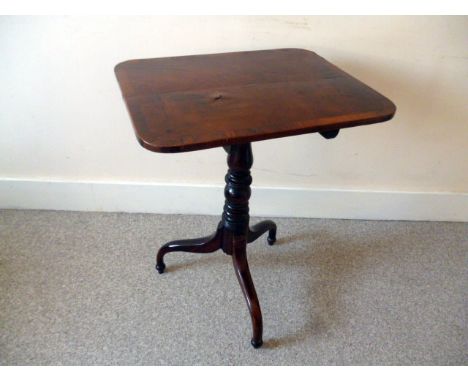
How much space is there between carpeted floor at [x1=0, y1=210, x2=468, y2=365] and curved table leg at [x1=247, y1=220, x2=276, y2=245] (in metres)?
0.05

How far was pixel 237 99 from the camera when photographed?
915 mm

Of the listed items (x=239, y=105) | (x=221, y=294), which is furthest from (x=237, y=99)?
(x=221, y=294)

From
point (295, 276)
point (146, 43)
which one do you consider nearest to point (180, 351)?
point (295, 276)

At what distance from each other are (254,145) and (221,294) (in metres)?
0.58

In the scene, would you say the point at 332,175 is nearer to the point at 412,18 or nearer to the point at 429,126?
the point at 429,126

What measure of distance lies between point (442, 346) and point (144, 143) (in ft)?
3.68

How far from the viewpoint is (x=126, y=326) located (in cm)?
122

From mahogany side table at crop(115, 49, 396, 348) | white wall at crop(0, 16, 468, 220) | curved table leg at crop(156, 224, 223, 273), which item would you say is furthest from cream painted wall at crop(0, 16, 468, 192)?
curved table leg at crop(156, 224, 223, 273)

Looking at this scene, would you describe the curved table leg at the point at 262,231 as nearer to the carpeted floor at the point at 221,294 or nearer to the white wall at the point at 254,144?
the carpeted floor at the point at 221,294

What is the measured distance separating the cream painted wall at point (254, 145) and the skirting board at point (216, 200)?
37 mm

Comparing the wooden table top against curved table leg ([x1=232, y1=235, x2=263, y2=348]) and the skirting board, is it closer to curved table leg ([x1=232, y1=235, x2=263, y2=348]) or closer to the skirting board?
curved table leg ([x1=232, y1=235, x2=263, y2=348])

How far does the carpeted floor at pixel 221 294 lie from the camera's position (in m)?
1.17

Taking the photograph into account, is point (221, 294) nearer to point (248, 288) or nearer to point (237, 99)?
point (248, 288)

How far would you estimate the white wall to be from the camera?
50.3 inches
